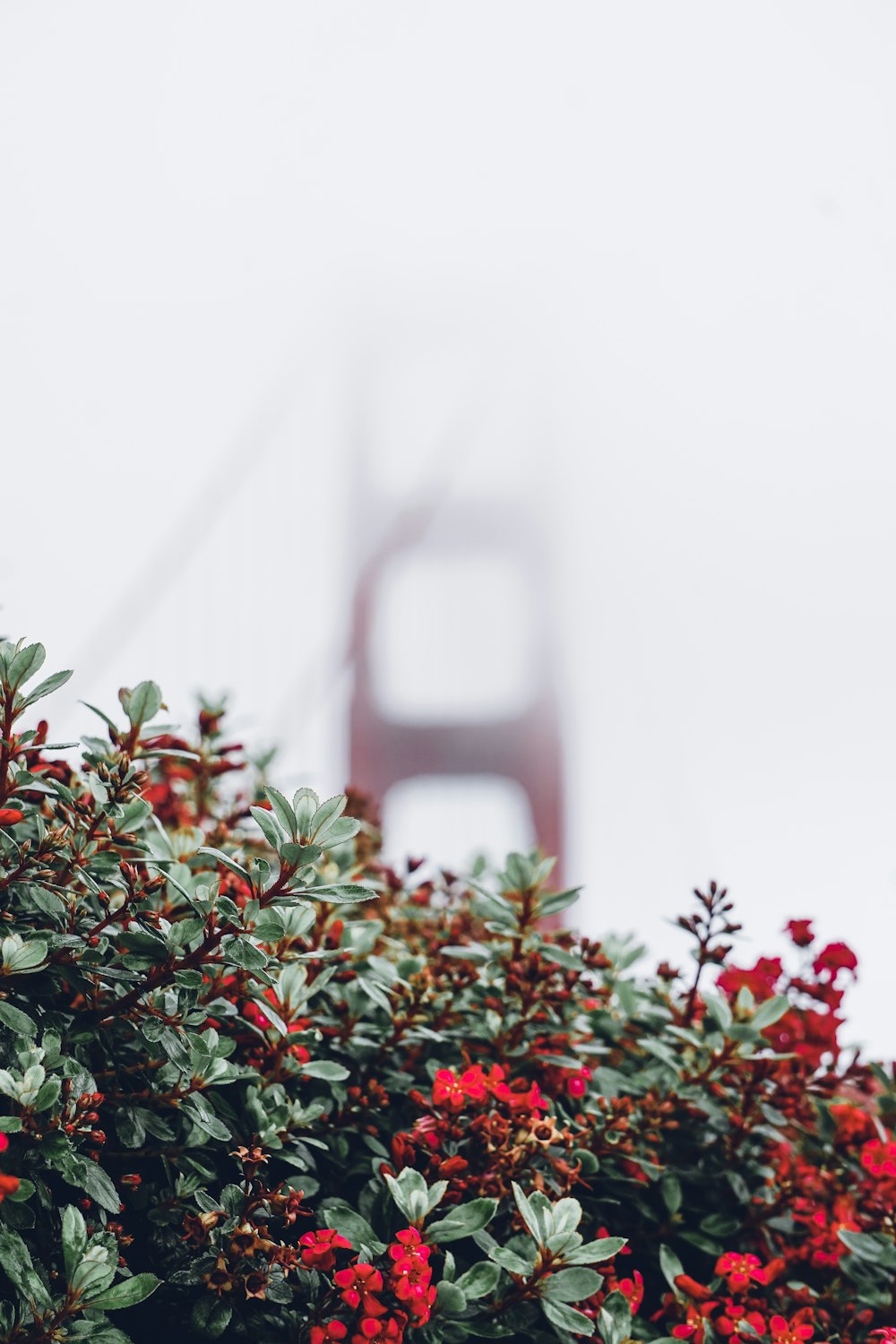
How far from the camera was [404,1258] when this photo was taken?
637 millimetres

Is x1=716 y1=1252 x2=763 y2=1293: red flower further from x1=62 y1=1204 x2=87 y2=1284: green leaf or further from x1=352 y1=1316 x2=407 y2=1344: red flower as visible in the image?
x1=62 y1=1204 x2=87 y2=1284: green leaf

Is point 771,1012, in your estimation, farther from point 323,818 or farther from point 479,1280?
point 323,818

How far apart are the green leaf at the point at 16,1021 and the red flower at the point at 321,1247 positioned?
0.20 m

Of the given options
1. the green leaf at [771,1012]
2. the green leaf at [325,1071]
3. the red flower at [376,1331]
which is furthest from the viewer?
the green leaf at [771,1012]

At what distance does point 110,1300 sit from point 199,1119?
0.33 feet

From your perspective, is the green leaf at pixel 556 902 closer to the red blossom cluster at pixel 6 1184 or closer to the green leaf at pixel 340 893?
the green leaf at pixel 340 893

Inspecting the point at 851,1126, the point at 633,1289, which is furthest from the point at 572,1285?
the point at 851,1126

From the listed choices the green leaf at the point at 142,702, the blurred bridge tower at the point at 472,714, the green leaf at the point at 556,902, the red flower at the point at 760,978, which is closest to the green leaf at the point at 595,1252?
the green leaf at the point at 556,902

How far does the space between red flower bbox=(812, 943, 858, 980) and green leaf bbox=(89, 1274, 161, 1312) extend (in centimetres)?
62

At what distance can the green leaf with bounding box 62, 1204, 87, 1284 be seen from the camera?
0.57 m

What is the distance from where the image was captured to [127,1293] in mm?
575

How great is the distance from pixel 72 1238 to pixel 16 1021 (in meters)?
0.11

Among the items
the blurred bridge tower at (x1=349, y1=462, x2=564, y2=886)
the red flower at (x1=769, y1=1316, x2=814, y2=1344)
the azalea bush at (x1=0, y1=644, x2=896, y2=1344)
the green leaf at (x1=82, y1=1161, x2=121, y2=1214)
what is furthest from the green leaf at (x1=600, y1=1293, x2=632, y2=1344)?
the blurred bridge tower at (x1=349, y1=462, x2=564, y2=886)

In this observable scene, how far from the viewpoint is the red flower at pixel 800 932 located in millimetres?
967
